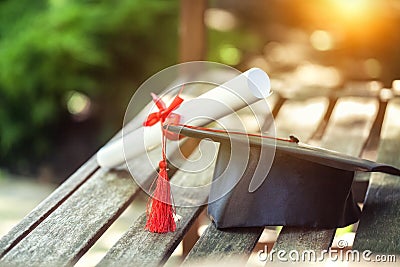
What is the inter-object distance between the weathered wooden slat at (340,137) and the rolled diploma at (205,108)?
0.26 m

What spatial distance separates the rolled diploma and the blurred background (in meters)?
1.78

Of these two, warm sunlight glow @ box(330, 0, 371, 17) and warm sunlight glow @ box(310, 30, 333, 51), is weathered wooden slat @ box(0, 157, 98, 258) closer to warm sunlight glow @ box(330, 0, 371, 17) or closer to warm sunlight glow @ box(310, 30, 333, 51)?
warm sunlight glow @ box(330, 0, 371, 17)

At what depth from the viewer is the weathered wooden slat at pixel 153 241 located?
4.49ft

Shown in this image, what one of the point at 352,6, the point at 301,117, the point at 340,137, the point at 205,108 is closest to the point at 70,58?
the point at 352,6

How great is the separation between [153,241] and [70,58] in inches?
97.4

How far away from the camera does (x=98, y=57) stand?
3824mm

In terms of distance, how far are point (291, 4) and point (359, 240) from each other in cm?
260

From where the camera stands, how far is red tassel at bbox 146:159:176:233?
148 centimetres

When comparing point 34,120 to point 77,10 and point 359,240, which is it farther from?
point 359,240

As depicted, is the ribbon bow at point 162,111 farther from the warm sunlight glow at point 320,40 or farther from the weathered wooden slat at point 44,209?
the warm sunlight glow at point 320,40

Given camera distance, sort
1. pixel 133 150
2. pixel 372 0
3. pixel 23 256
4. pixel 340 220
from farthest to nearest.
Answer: pixel 372 0
pixel 133 150
pixel 340 220
pixel 23 256

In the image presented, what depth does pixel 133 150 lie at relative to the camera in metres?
1.80

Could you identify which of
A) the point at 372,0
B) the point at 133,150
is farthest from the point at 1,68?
the point at 133,150

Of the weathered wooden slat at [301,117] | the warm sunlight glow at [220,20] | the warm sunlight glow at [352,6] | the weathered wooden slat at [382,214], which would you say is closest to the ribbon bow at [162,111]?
the weathered wooden slat at [382,214]
